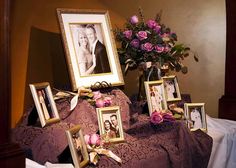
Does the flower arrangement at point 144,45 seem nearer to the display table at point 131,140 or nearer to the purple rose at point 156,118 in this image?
the display table at point 131,140

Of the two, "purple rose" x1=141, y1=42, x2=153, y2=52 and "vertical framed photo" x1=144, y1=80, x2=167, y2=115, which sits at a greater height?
"purple rose" x1=141, y1=42, x2=153, y2=52

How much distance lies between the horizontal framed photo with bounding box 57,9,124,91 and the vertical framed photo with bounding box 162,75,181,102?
37 cm

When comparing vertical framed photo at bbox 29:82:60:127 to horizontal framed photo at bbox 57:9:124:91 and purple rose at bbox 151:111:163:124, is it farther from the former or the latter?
purple rose at bbox 151:111:163:124

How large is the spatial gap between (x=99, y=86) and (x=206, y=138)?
77 cm

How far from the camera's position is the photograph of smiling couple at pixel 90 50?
7.49 ft

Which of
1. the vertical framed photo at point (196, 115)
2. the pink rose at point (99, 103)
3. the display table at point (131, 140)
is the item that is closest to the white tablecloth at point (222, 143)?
the vertical framed photo at point (196, 115)

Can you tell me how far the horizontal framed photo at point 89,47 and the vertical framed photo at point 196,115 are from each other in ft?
1.69

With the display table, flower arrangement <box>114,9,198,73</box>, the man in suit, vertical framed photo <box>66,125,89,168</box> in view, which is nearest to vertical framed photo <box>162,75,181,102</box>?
flower arrangement <box>114,9,198,73</box>

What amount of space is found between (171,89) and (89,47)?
723mm

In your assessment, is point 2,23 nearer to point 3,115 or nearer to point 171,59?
point 3,115

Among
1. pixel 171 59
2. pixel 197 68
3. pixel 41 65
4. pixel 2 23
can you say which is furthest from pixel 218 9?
pixel 2 23

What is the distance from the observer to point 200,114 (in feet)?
8.24

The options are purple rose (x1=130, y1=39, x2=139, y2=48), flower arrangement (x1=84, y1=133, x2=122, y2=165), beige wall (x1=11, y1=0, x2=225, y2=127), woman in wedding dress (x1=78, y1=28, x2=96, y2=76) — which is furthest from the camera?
beige wall (x1=11, y1=0, x2=225, y2=127)

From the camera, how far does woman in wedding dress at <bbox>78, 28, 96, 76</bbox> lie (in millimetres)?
2277
